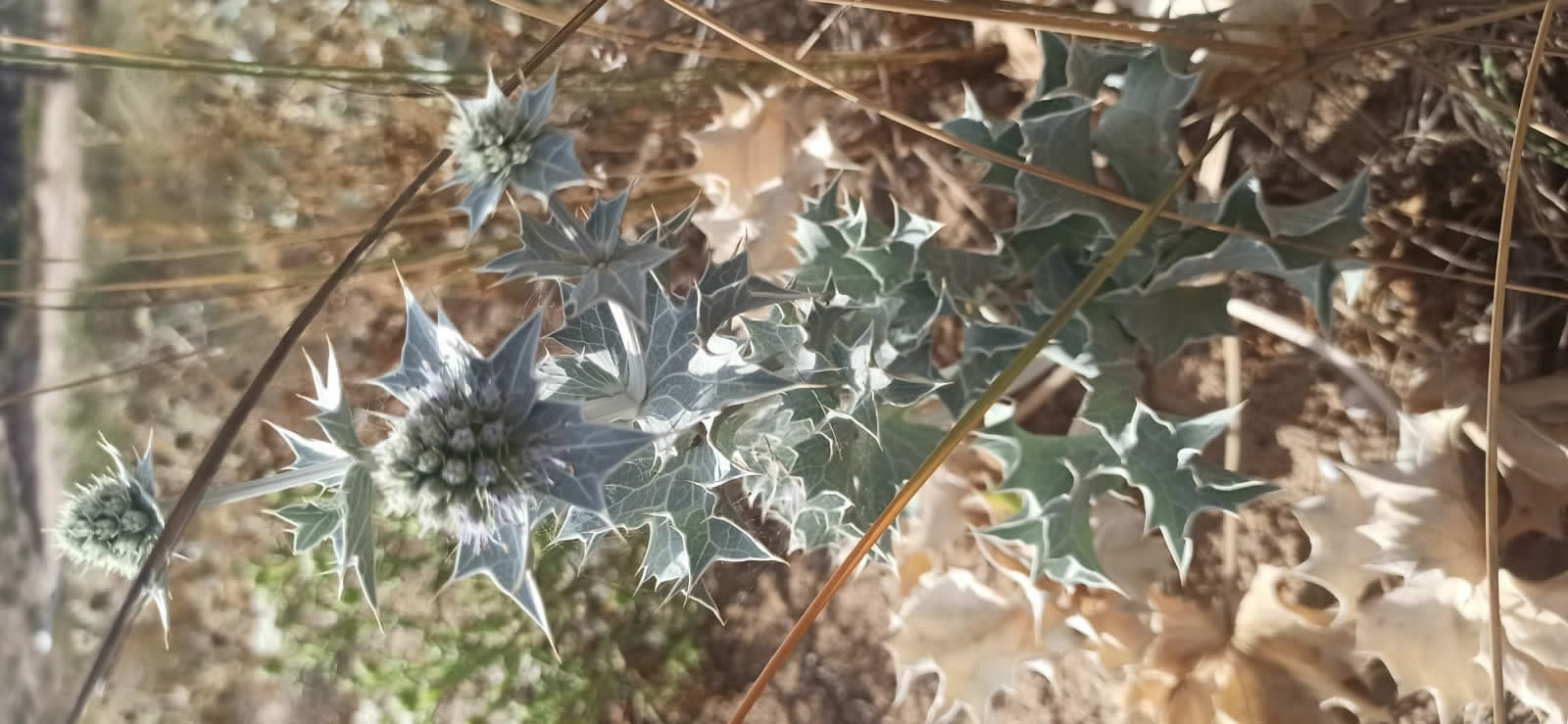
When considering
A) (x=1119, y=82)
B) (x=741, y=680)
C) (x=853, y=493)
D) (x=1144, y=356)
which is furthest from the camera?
(x=741, y=680)

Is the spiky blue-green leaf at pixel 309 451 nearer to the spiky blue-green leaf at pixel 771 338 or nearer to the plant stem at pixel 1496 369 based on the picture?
the spiky blue-green leaf at pixel 771 338

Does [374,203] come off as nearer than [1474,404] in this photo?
No

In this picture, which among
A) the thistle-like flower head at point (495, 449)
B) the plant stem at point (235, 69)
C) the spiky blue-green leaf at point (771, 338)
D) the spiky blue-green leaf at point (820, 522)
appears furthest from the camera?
the plant stem at point (235, 69)

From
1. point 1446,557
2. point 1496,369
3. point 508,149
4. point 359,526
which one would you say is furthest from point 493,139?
point 1446,557

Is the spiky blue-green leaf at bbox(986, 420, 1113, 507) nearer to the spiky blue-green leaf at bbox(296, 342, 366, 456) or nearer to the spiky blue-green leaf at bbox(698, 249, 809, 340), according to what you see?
the spiky blue-green leaf at bbox(698, 249, 809, 340)

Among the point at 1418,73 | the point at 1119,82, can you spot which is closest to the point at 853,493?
the point at 1119,82

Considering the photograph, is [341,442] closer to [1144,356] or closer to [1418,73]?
[1144,356]

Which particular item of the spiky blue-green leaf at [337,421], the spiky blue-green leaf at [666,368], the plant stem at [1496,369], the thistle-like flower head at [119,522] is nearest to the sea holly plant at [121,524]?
the thistle-like flower head at [119,522]
